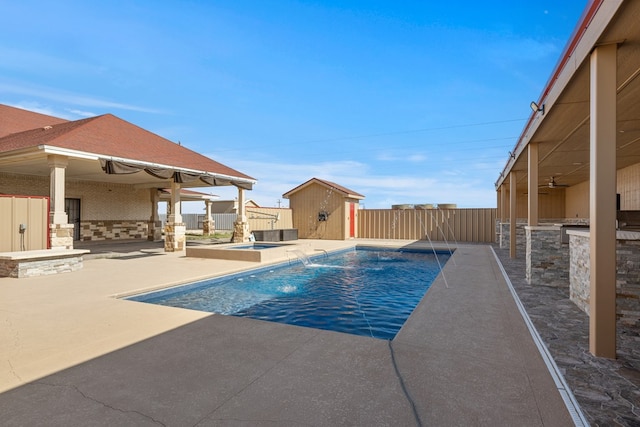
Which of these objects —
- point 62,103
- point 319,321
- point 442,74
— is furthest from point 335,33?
point 62,103

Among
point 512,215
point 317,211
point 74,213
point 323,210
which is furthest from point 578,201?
point 74,213

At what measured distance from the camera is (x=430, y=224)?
57.7ft

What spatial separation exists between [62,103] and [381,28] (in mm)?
15883

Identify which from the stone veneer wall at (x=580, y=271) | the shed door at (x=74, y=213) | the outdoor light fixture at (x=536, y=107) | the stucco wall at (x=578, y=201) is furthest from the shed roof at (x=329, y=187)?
the stone veneer wall at (x=580, y=271)

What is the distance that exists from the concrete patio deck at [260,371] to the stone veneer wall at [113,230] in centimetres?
1100

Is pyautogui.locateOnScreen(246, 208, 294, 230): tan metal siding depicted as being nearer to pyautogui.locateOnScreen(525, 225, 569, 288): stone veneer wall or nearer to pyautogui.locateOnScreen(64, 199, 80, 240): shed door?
pyautogui.locateOnScreen(64, 199, 80, 240): shed door

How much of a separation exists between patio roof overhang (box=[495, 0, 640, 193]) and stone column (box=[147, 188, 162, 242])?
612 inches

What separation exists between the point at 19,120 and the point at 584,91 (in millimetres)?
17377

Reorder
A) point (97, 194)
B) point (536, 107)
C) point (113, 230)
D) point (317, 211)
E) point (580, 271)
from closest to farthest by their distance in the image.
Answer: point (580, 271), point (536, 107), point (97, 194), point (113, 230), point (317, 211)

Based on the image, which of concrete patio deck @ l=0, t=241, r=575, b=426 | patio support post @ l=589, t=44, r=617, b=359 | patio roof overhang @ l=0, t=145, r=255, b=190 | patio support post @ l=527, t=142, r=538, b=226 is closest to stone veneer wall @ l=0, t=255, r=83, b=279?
patio roof overhang @ l=0, t=145, r=255, b=190

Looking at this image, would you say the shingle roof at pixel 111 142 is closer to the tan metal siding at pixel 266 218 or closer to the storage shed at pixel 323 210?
the tan metal siding at pixel 266 218

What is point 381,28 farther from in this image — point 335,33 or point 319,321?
point 319,321

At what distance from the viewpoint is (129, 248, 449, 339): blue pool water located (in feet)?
16.3

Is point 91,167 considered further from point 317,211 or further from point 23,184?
point 317,211
